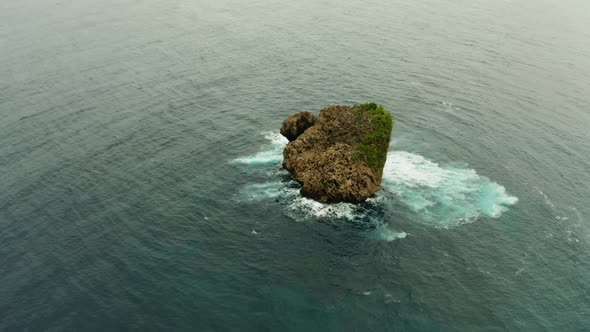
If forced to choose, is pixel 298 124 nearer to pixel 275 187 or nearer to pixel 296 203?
pixel 275 187

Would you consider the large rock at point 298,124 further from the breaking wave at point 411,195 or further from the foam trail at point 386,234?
the foam trail at point 386,234

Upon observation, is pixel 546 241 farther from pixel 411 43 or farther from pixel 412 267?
pixel 411 43

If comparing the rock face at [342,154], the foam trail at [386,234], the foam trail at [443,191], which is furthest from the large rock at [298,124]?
the foam trail at [386,234]

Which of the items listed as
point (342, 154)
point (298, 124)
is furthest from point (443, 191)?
point (298, 124)

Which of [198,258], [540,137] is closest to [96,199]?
[198,258]

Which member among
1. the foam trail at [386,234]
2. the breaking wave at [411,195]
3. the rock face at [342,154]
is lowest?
the foam trail at [386,234]

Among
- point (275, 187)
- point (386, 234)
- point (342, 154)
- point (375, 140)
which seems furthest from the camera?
point (375, 140)
